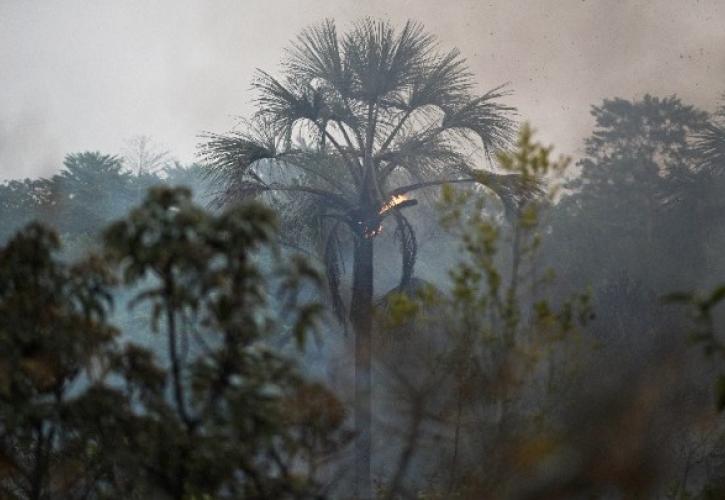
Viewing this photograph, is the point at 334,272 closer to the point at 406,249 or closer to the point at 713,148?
the point at 406,249

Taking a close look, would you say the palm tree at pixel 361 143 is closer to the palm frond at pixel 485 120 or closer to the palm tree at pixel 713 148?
the palm frond at pixel 485 120

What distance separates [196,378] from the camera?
10.0ft

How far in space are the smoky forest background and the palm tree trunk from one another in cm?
3

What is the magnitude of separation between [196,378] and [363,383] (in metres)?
6.73

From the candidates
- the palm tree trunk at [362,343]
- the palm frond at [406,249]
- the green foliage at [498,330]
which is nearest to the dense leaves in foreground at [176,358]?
the green foliage at [498,330]

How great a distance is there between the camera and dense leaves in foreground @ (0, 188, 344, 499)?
2.96 m

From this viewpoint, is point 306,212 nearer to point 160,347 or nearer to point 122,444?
point 122,444

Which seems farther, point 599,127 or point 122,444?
point 599,127

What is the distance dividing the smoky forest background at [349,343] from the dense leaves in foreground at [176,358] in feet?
0.04

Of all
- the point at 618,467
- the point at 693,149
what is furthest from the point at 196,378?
the point at 693,149

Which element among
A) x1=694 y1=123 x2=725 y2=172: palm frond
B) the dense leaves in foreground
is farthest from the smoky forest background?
x1=694 y1=123 x2=725 y2=172: palm frond

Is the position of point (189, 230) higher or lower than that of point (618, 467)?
higher

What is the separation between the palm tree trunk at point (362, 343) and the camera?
9.58 metres

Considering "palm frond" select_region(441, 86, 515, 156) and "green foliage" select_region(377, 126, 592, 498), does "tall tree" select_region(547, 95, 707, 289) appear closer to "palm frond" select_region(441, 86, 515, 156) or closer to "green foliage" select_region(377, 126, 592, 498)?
"palm frond" select_region(441, 86, 515, 156)
